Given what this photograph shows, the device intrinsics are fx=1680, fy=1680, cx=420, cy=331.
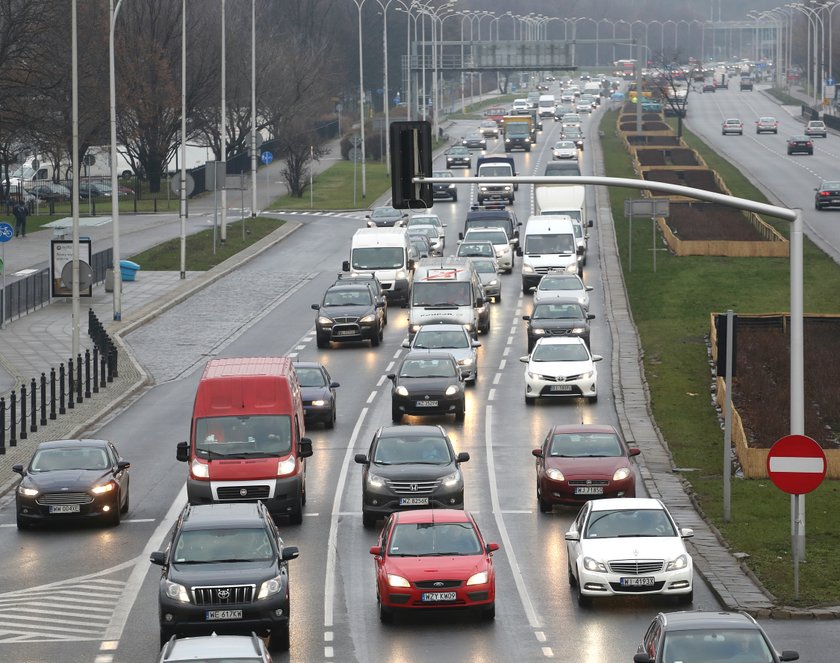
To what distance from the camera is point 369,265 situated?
174 feet

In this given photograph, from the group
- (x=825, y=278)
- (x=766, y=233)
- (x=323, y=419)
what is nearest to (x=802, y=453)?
(x=323, y=419)

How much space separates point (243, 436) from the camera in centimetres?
2691

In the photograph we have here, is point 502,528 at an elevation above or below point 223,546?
below

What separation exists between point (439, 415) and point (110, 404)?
24.9 feet

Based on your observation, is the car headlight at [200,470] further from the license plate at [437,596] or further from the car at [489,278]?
the car at [489,278]

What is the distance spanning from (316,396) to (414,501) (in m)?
9.44

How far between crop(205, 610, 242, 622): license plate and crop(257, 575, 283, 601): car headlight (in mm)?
311

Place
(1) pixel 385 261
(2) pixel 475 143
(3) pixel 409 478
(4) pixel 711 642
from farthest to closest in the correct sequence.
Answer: (2) pixel 475 143
(1) pixel 385 261
(3) pixel 409 478
(4) pixel 711 642

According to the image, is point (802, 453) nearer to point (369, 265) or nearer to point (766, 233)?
point (369, 265)

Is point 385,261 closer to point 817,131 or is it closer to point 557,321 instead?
point 557,321

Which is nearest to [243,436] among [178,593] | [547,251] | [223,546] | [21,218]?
[223,546]

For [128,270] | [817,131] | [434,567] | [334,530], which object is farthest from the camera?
[817,131]

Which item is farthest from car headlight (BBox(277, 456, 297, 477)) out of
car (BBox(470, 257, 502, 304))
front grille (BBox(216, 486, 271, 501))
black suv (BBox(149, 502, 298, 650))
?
car (BBox(470, 257, 502, 304))

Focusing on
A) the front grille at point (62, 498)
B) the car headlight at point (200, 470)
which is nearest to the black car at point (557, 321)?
the car headlight at point (200, 470)
